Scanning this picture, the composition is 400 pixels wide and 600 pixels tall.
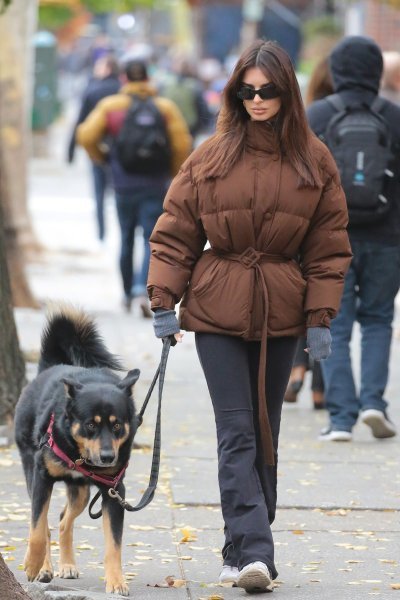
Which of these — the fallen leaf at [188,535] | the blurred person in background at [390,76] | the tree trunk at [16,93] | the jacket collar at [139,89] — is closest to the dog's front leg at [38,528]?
the fallen leaf at [188,535]

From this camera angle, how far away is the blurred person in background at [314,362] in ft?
29.7

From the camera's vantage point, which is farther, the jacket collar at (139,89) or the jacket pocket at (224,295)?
the jacket collar at (139,89)

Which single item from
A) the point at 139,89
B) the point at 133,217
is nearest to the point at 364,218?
the point at 133,217

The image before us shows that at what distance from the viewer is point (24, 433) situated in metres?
5.88

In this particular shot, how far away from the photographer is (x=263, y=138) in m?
5.43

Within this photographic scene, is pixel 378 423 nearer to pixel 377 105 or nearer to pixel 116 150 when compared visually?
pixel 377 105

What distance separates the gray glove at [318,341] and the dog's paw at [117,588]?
1.05 meters

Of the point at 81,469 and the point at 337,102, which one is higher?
the point at 337,102

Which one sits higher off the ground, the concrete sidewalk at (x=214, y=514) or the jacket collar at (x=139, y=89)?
the jacket collar at (x=139, y=89)

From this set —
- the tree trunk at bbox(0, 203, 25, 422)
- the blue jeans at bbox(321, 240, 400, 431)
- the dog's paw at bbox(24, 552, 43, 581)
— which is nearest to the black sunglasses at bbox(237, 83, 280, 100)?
the dog's paw at bbox(24, 552, 43, 581)

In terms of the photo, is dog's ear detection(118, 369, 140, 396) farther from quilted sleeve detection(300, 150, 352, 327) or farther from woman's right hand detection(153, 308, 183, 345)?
quilted sleeve detection(300, 150, 352, 327)

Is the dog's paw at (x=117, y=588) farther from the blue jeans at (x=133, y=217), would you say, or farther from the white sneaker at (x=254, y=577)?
Result: the blue jeans at (x=133, y=217)

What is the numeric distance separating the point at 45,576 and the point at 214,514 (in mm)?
1328

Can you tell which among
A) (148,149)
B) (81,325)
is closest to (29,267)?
(148,149)
